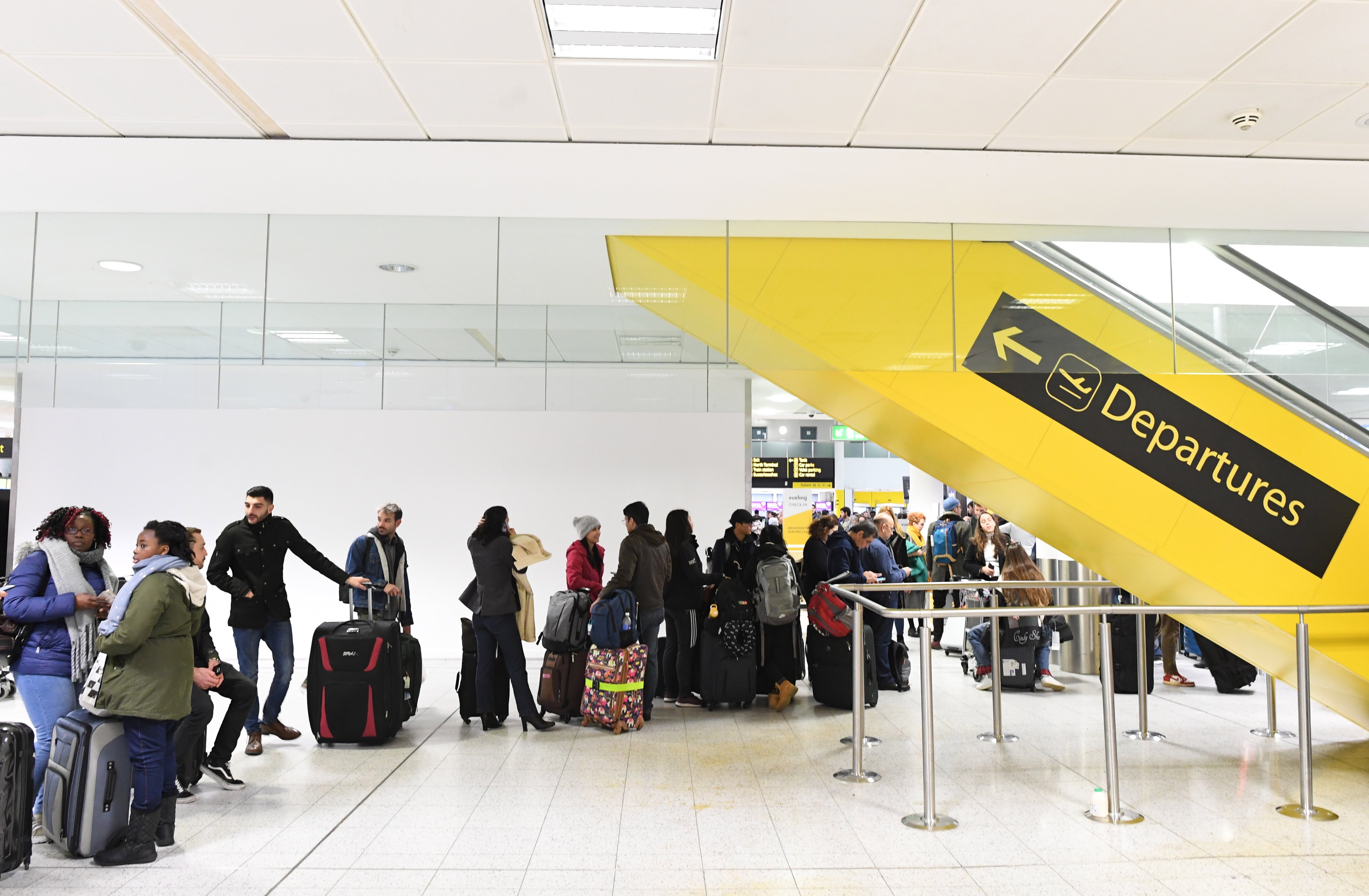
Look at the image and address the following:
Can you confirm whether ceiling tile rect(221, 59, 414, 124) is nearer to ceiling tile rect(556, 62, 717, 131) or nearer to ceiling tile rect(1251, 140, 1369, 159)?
ceiling tile rect(556, 62, 717, 131)

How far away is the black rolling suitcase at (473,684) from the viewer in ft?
19.7

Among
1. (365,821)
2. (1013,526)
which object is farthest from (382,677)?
(1013,526)

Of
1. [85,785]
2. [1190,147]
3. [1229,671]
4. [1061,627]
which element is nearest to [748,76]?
[1190,147]

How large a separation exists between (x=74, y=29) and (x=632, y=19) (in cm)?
230

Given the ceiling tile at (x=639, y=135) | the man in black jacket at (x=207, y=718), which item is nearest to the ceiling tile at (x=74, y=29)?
the ceiling tile at (x=639, y=135)

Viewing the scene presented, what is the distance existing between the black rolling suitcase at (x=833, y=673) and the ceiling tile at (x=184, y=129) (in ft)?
16.5

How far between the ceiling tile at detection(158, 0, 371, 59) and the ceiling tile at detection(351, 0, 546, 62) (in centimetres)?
10

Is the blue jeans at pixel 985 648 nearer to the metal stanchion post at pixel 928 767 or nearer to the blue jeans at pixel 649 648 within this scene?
the blue jeans at pixel 649 648

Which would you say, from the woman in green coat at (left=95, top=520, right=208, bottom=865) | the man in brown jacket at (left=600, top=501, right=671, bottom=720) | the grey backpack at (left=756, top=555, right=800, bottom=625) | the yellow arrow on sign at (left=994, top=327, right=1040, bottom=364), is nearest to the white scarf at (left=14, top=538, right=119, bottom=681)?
the woman in green coat at (left=95, top=520, right=208, bottom=865)

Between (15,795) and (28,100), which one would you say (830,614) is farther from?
(28,100)

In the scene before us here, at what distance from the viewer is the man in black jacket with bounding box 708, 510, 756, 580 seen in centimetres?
737

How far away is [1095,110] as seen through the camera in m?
4.27

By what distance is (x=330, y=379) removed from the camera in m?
5.73

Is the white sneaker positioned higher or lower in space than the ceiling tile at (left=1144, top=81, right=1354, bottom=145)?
lower
